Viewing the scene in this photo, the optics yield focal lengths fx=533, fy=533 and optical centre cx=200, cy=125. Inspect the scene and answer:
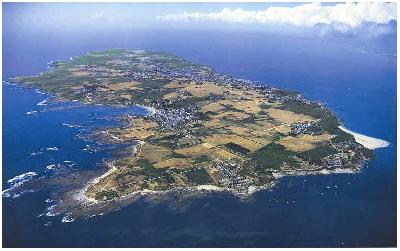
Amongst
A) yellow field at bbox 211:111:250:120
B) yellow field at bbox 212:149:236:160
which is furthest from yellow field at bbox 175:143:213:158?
yellow field at bbox 211:111:250:120

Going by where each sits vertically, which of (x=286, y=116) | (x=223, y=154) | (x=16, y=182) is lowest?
(x=286, y=116)

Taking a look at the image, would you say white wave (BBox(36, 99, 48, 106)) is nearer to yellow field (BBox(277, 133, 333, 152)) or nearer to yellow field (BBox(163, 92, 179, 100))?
yellow field (BBox(163, 92, 179, 100))

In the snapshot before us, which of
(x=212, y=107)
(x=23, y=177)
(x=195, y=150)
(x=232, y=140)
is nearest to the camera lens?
(x=23, y=177)

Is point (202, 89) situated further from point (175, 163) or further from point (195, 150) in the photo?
point (175, 163)

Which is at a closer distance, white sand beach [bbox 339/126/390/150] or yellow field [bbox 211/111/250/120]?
white sand beach [bbox 339/126/390/150]

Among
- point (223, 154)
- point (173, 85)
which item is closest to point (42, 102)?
point (173, 85)

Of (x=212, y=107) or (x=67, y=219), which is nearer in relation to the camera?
(x=67, y=219)

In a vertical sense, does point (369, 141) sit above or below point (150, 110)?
above

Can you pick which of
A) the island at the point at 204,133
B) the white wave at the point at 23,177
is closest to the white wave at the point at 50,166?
the white wave at the point at 23,177
